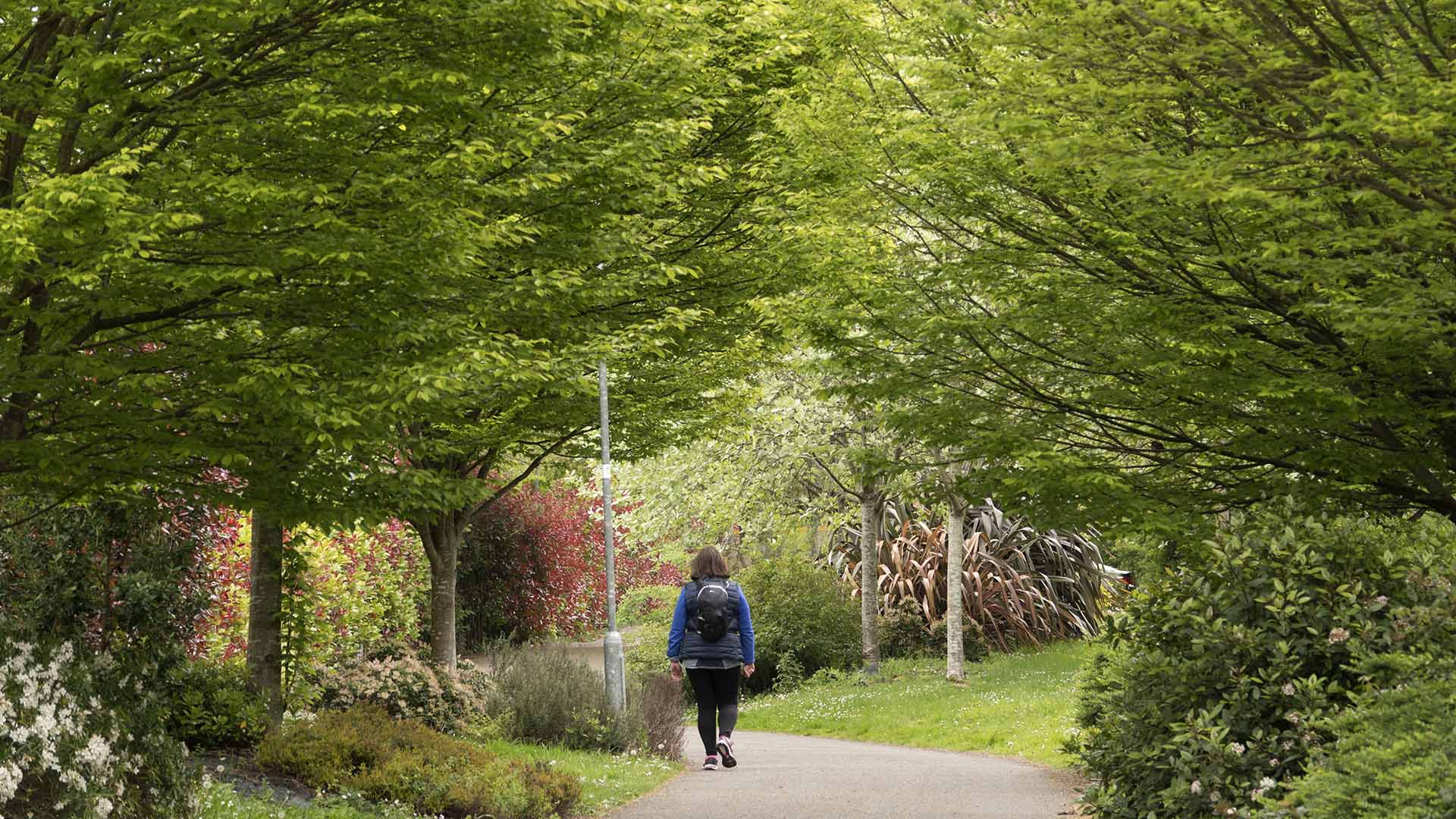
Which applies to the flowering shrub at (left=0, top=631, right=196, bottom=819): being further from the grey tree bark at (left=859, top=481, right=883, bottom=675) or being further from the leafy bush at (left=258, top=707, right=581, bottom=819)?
the grey tree bark at (left=859, top=481, right=883, bottom=675)

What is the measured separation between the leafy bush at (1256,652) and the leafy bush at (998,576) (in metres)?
16.6

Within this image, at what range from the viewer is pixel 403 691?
40.1 feet

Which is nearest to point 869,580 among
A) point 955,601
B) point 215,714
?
point 955,601

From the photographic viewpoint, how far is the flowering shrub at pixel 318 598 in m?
11.6

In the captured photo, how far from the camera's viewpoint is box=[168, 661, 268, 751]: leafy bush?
980 centimetres

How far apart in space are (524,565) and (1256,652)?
21.4 metres

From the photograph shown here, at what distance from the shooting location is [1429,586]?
6.33 metres

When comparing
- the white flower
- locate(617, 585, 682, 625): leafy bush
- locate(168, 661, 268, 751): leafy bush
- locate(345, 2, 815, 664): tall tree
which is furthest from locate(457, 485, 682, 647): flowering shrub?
Result: the white flower

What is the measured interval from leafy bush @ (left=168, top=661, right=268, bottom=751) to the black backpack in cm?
353

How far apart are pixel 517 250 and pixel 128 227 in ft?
13.3

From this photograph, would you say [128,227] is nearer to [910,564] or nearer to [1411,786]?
[1411,786]

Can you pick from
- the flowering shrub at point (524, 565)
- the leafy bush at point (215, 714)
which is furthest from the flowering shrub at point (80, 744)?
the flowering shrub at point (524, 565)

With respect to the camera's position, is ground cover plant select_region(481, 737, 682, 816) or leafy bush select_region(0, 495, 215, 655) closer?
leafy bush select_region(0, 495, 215, 655)

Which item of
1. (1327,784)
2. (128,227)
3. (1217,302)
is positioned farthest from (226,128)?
(1327,784)
